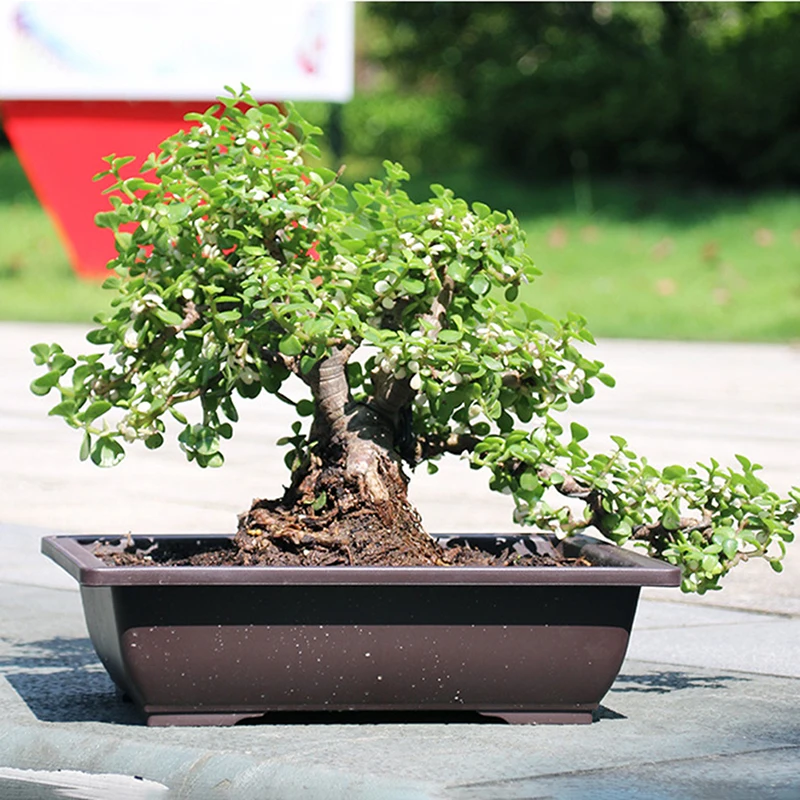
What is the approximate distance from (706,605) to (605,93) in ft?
70.3

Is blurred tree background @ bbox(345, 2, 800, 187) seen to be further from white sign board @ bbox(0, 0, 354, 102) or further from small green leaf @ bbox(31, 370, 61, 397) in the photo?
small green leaf @ bbox(31, 370, 61, 397)

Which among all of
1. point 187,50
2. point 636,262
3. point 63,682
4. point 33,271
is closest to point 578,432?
point 63,682

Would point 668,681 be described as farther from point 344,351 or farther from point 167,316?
point 167,316

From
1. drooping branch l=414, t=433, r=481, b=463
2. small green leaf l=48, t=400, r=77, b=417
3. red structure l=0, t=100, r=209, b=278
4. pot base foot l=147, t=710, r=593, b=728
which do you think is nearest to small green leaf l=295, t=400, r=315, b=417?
drooping branch l=414, t=433, r=481, b=463

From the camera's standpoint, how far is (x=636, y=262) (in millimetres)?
23031

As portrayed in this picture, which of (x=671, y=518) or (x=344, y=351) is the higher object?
(x=344, y=351)

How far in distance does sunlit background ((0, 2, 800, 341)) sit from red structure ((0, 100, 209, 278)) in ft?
3.87

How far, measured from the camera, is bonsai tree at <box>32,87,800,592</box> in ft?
13.5

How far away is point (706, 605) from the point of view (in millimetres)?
6008

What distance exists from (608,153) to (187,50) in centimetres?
828

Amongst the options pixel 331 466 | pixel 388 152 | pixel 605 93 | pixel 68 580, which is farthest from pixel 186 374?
pixel 388 152

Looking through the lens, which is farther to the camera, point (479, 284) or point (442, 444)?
point (442, 444)

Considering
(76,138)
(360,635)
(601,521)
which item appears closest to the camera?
(360,635)

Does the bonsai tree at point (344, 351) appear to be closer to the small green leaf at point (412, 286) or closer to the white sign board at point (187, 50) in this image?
the small green leaf at point (412, 286)
